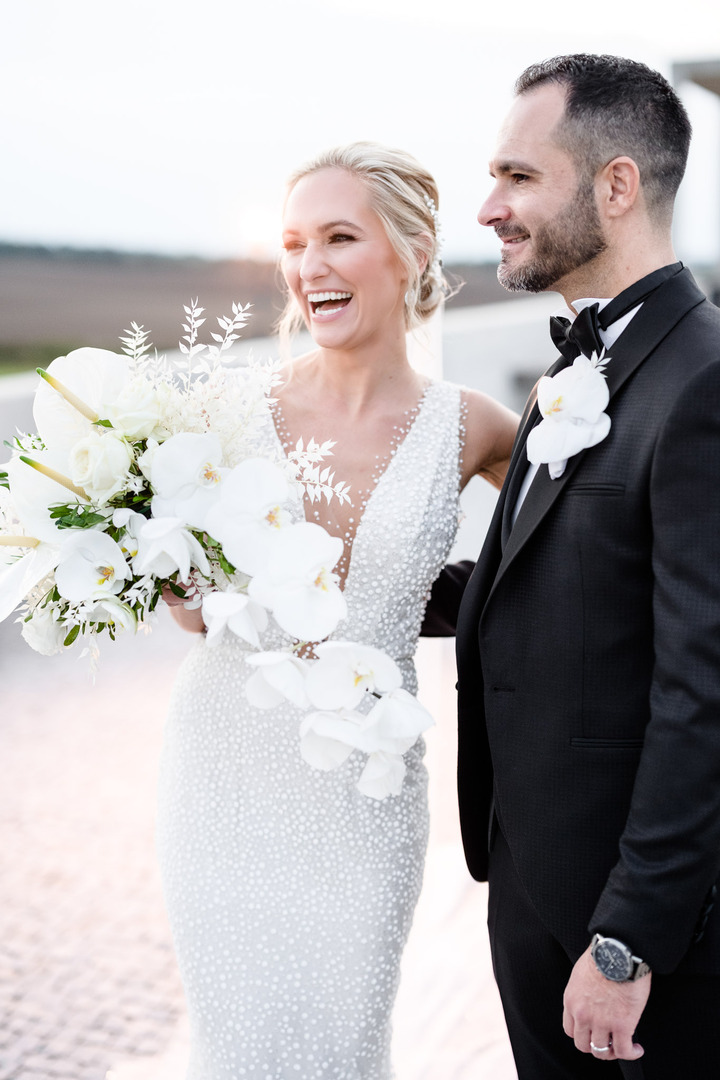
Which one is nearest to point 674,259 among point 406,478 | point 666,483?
point 666,483

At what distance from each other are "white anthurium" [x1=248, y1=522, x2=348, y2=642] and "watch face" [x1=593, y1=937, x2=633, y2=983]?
1.98ft

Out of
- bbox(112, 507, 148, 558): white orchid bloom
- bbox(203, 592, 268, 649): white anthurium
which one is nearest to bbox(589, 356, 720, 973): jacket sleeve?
bbox(203, 592, 268, 649): white anthurium

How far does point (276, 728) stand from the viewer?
6.91 feet

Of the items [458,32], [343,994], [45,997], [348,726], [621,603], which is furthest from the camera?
[458,32]

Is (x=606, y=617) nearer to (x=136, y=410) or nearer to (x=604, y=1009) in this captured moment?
(x=604, y=1009)

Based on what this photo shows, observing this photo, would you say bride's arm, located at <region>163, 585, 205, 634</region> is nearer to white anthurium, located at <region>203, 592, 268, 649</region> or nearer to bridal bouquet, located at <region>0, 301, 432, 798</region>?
bridal bouquet, located at <region>0, 301, 432, 798</region>

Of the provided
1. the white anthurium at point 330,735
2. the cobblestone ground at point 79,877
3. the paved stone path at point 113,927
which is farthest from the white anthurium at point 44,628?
the cobblestone ground at point 79,877

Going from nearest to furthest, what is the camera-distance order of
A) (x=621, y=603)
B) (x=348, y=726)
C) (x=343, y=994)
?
(x=348, y=726) → (x=621, y=603) → (x=343, y=994)

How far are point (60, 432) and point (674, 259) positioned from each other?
3.39 feet

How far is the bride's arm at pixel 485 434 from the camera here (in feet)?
7.72

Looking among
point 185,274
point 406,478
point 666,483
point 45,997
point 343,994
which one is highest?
point 666,483

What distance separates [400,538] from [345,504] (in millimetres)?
147

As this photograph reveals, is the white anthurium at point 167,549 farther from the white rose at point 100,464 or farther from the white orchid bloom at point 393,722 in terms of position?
the white orchid bloom at point 393,722

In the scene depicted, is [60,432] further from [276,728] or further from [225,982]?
[225,982]
